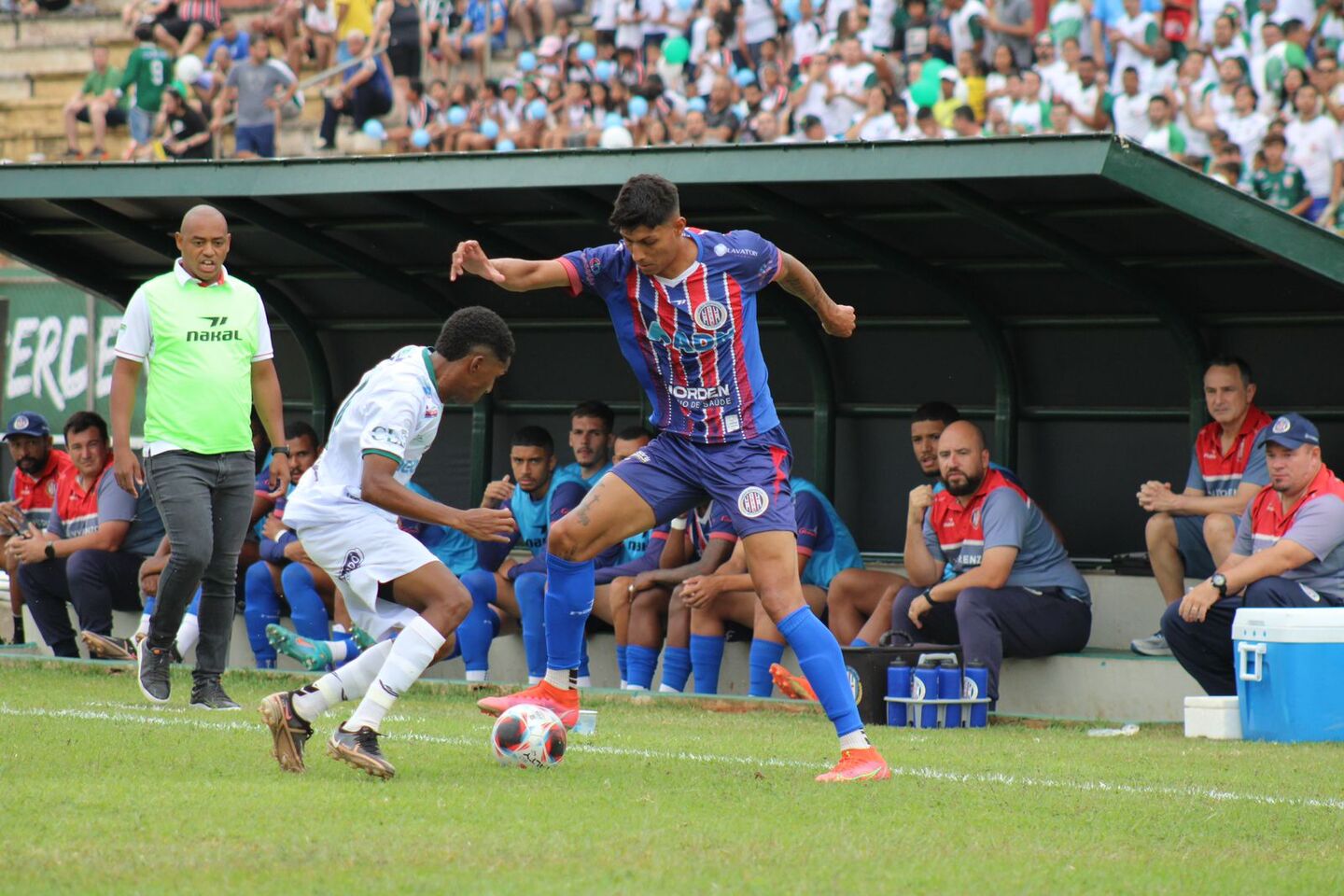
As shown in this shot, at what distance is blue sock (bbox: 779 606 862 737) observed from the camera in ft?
19.1

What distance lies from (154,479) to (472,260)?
253 centimetres

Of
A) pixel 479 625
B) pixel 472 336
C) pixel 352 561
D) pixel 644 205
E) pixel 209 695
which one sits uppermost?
pixel 644 205

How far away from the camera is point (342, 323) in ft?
40.9

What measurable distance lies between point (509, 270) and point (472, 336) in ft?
0.96

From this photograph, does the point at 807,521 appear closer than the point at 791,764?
No

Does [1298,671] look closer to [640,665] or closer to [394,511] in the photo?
[640,665]

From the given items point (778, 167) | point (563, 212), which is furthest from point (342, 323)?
point (778, 167)

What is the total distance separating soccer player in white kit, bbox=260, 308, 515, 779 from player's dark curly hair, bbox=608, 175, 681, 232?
523 mm

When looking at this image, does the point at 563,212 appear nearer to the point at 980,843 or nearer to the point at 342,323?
the point at 342,323

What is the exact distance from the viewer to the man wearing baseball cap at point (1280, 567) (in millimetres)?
8125

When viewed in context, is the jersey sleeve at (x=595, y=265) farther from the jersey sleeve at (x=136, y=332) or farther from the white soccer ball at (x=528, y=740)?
the jersey sleeve at (x=136, y=332)

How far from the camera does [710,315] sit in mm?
6105

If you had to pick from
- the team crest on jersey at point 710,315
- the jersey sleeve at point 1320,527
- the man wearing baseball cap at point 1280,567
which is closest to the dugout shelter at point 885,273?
the man wearing baseball cap at point 1280,567

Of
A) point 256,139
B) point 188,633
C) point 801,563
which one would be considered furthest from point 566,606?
point 256,139
